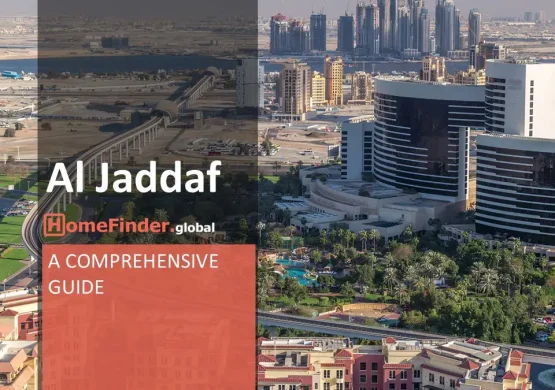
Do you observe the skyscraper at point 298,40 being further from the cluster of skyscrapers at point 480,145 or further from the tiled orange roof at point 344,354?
the tiled orange roof at point 344,354

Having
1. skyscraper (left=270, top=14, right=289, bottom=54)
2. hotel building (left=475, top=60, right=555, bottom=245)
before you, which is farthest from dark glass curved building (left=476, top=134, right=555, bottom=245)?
skyscraper (left=270, top=14, right=289, bottom=54)

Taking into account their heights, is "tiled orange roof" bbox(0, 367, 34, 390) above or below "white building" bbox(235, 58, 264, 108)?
below

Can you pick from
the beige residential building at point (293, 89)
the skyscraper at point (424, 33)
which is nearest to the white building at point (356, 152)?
the beige residential building at point (293, 89)

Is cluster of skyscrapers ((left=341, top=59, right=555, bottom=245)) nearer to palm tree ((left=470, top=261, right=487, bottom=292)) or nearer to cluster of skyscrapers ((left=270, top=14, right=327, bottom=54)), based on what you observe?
palm tree ((left=470, top=261, right=487, bottom=292))

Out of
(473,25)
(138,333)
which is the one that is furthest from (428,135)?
(473,25)

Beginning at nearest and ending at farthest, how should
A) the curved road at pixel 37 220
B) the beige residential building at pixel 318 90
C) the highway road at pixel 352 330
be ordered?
the highway road at pixel 352 330 → the curved road at pixel 37 220 → the beige residential building at pixel 318 90

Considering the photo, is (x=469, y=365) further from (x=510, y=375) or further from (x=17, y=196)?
(x=17, y=196)
